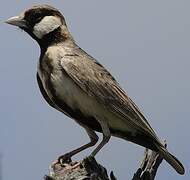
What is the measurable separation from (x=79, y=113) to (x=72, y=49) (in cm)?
115

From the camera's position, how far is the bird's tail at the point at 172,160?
1100 centimetres

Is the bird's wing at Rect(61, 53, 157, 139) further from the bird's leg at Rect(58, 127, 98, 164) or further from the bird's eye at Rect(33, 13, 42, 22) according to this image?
the bird's eye at Rect(33, 13, 42, 22)

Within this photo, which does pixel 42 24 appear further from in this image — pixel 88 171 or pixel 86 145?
pixel 88 171

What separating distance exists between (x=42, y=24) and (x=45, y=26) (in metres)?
0.09

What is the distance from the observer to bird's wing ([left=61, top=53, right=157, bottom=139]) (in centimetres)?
1127

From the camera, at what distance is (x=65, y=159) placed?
10.6 m

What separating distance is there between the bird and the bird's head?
0.47 meters

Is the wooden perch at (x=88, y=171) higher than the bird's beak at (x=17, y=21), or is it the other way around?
the bird's beak at (x=17, y=21)

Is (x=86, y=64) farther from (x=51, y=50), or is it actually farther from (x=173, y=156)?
(x=173, y=156)

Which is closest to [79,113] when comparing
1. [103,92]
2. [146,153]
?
[103,92]

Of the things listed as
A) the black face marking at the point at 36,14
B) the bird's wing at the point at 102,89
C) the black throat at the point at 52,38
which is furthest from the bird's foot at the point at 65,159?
the black face marking at the point at 36,14

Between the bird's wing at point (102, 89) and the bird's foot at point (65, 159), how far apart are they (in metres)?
1.02

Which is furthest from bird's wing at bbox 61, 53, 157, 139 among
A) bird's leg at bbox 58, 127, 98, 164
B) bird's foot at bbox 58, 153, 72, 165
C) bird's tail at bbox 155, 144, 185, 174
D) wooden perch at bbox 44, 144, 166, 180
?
wooden perch at bbox 44, 144, 166, 180

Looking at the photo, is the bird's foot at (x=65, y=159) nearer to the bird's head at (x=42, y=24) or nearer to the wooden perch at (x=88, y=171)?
the wooden perch at (x=88, y=171)
